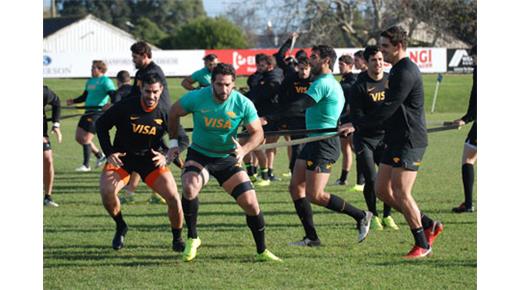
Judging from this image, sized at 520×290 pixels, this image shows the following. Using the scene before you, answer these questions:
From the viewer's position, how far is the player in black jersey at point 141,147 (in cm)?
888

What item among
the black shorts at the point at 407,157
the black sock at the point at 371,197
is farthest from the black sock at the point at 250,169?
the black shorts at the point at 407,157

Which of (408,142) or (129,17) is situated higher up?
(129,17)

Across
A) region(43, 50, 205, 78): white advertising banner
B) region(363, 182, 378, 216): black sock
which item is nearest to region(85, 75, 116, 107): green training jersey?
region(363, 182, 378, 216): black sock

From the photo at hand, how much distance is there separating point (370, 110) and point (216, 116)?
240 cm

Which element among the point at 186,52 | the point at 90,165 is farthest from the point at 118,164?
the point at 186,52

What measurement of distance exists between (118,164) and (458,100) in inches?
1228

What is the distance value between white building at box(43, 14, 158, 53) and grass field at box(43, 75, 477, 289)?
5779 centimetres

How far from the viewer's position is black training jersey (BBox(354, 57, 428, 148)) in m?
8.15

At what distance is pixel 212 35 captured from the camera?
209 feet

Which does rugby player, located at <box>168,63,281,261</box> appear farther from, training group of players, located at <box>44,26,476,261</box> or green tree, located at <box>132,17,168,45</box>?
green tree, located at <box>132,17,168,45</box>

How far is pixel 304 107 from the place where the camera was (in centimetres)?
904

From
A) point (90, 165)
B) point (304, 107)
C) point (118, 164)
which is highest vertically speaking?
point (304, 107)

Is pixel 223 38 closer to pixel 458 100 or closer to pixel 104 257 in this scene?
pixel 458 100

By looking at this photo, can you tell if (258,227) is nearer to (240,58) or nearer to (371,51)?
(371,51)
